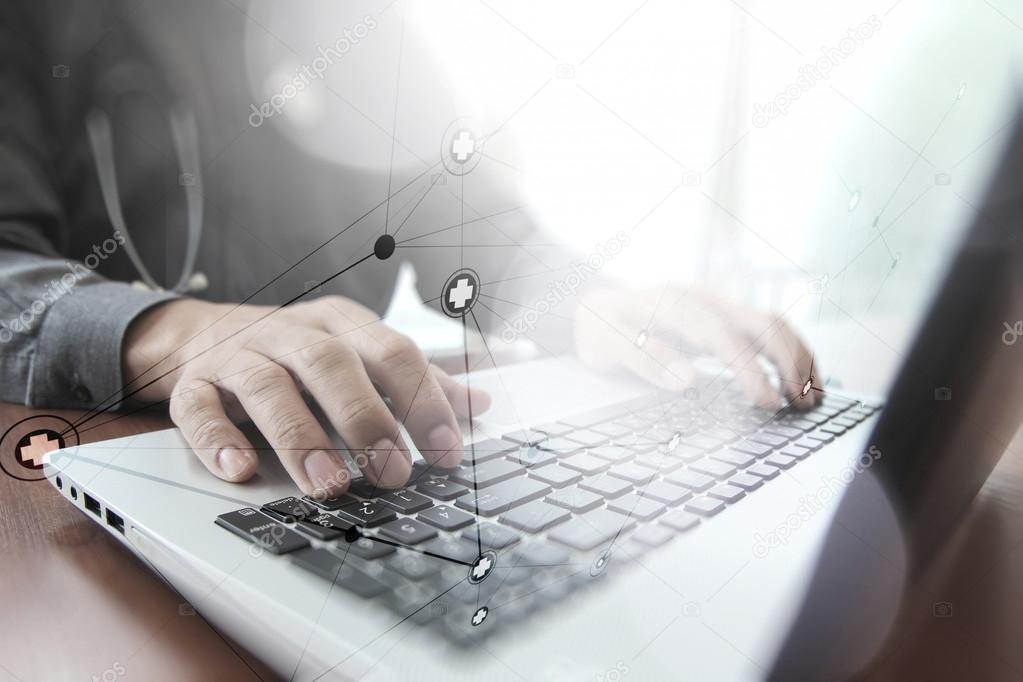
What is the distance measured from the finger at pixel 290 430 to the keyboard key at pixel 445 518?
0.11ft

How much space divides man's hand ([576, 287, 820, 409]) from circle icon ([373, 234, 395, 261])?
136 mm

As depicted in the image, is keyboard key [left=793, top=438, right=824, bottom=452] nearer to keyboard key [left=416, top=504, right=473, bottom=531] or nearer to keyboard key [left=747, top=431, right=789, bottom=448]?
keyboard key [left=747, top=431, right=789, bottom=448]

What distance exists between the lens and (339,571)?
0.68 feet

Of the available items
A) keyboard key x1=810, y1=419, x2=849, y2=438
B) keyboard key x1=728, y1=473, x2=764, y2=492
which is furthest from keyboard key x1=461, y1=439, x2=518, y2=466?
keyboard key x1=810, y1=419, x2=849, y2=438

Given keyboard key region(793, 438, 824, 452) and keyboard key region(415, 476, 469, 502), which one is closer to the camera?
keyboard key region(415, 476, 469, 502)

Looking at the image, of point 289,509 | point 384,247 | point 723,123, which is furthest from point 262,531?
point 723,123

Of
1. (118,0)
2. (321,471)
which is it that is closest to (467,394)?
(321,471)

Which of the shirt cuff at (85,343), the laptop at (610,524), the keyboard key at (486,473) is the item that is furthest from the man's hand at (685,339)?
the shirt cuff at (85,343)

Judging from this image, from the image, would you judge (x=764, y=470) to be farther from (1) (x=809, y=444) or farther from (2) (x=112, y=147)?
(2) (x=112, y=147)

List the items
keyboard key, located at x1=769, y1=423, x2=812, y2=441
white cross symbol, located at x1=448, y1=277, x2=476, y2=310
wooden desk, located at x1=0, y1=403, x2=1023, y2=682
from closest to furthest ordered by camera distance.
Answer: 1. wooden desk, located at x1=0, y1=403, x2=1023, y2=682
2. white cross symbol, located at x1=448, y1=277, x2=476, y2=310
3. keyboard key, located at x1=769, y1=423, x2=812, y2=441

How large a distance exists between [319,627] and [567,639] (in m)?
0.08

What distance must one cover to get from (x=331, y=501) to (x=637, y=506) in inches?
5.2

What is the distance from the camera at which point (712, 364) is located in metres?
0.42

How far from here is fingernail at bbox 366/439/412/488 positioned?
25 centimetres
